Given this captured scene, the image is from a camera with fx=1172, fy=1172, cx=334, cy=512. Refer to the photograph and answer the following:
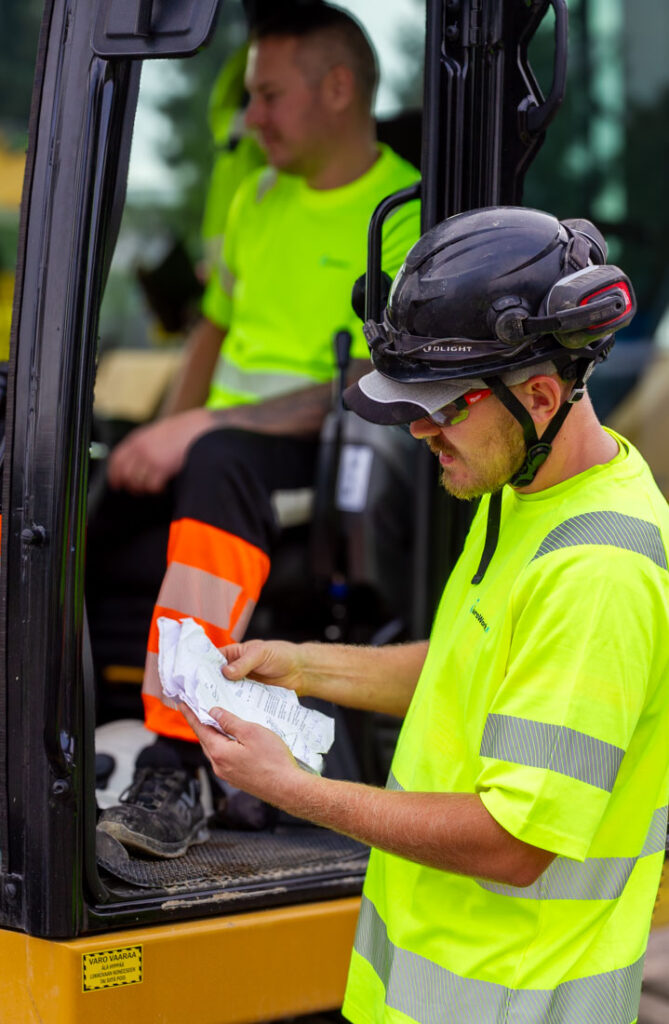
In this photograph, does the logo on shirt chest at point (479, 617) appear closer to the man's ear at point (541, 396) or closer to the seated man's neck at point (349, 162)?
the man's ear at point (541, 396)

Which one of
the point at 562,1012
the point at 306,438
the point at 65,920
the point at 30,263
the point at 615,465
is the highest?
the point at 30,263

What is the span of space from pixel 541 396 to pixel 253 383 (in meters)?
1.53

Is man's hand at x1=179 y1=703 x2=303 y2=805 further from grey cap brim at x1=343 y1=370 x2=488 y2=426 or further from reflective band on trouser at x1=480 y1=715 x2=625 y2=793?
grey cap brim at x1=343 y1=370 x2=488 y2=426

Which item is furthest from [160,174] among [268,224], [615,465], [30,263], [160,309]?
[615,465]

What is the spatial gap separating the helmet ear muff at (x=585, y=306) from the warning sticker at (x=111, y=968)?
4.03 feet

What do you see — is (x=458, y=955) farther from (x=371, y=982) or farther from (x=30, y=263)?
(x=30, y=263)

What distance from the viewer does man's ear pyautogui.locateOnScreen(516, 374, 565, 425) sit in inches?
58.0

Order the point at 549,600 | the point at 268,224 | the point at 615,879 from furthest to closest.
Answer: the point at 268,224 → the point at 615,879 → the point at 549,600

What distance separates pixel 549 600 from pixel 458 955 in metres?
0.50

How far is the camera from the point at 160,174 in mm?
6547

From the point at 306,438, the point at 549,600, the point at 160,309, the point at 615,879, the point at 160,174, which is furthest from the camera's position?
the point at 160,174

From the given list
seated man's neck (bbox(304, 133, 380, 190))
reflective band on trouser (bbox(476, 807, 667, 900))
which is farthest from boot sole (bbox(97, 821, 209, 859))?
seated man's neck (bbox(304, 133, 380, 190))

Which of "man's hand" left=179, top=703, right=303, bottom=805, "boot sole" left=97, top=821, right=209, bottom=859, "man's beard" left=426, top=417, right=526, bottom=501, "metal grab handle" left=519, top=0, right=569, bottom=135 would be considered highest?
"metal grab handle" left=519, top=0, right=569, bottom=135

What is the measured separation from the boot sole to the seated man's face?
1.67 meters
